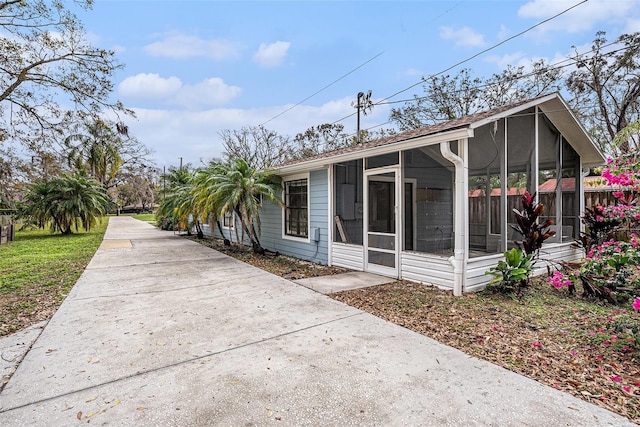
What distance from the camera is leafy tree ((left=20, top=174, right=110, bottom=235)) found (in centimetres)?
1305

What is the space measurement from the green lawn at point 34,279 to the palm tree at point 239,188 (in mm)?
3084

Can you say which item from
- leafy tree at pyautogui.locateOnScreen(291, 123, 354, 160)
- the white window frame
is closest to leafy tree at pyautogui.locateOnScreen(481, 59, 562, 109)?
leafy tree at pyautogui.locateOnScreen(291, 123, 354, 160)

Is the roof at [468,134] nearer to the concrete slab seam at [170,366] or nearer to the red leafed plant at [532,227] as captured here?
the red leafed plant at [532,227]

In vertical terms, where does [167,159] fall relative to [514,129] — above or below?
above

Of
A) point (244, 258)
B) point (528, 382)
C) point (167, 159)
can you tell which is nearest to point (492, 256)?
point (528, 382)

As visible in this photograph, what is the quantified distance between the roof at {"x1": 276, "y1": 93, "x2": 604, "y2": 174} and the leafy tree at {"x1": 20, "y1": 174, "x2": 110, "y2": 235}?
34.5 feet

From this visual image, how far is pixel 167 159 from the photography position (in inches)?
1473

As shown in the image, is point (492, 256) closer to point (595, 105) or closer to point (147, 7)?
point (147, 7)

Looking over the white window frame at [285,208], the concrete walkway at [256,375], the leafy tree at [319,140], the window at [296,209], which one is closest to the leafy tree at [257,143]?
the leafy tree at [319,140]

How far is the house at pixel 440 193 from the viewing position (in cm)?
504

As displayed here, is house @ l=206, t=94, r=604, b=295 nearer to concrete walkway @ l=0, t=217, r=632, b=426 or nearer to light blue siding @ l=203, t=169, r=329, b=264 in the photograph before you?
light blue siding @ l=203, t=169, r=329, b=264

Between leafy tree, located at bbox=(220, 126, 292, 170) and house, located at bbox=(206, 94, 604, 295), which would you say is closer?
house, located at bbox=(206, 94, 604, 295)

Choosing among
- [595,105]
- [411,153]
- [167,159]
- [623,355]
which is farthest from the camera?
[167,159]

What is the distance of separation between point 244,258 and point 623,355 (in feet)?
23.4
